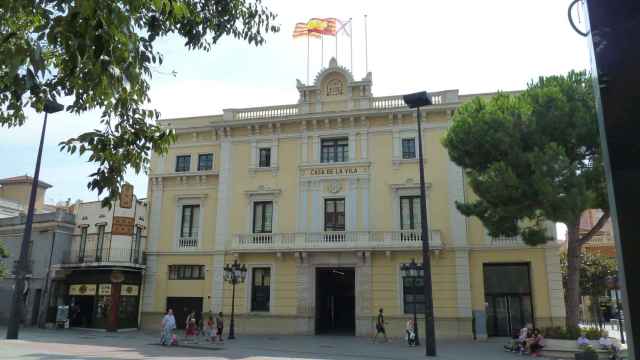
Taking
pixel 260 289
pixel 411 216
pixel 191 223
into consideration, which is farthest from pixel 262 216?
pixel 411 216

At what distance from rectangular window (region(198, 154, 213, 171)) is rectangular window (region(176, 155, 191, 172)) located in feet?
2.48

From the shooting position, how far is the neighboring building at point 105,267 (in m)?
30.4

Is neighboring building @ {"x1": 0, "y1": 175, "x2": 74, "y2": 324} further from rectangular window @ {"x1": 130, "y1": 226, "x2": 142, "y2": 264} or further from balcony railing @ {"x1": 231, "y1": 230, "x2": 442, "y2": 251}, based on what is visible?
balcony railing @ {"x1": 231, "y1": 230, "x2": 442, "y2": 251}

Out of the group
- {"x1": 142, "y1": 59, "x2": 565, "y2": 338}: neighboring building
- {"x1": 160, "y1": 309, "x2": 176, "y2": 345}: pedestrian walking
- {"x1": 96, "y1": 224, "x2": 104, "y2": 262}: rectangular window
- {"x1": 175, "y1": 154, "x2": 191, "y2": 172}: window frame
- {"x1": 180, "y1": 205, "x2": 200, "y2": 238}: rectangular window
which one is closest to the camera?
{"x1": 160, "y1": 309, "x2": 176, "y2": 345}: pedestrian walking

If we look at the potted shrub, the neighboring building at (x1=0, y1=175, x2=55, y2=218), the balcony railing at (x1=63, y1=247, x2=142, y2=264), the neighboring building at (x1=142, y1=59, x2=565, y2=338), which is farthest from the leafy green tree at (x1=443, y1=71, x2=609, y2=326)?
the neighboring building at (x1=0, y1=175, x2=55, y2=218)

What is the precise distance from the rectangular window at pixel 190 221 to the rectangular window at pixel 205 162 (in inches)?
104

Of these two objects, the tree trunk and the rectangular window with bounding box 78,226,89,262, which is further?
the rectangular window with bounding box 78,226,89,262

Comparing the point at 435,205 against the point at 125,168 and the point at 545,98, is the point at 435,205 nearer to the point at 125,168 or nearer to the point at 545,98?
the point at 545,98

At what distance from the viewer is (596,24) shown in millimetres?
2051

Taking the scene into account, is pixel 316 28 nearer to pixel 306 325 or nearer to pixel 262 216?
pixel 262 216

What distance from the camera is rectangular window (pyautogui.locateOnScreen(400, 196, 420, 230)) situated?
94.0 ft

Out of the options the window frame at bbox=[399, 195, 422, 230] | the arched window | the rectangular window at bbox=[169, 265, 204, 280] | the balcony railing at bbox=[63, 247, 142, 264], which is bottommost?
the rectangular window at bbox=[169, 265, 204, 280]

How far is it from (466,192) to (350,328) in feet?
37.1

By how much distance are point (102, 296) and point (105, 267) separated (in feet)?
6.10
